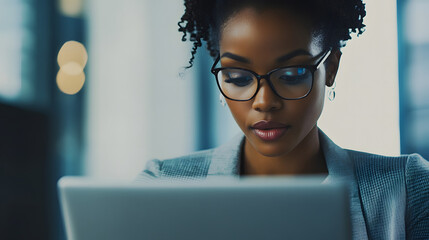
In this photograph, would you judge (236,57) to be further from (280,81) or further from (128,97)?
(128,97)

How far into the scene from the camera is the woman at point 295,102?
0.92 m

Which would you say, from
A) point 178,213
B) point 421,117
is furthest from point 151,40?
point 178,213

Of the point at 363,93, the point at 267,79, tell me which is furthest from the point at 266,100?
the point at 363,93

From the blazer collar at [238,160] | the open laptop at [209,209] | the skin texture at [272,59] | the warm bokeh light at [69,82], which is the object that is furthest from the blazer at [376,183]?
the warm bokeh light at [69,82]

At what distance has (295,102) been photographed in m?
0.92

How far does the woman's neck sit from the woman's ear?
13 centimetres

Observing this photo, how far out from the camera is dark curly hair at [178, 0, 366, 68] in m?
0.95

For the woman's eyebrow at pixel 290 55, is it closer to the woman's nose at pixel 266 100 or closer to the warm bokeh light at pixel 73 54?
the woman's nose at pixel 266 100

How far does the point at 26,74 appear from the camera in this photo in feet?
8.61

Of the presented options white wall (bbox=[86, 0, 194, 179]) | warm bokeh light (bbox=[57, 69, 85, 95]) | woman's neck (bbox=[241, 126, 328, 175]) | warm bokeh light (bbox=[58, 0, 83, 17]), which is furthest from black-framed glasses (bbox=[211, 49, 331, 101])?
warm bokeh light (bbox=[58, 0, 83, 17])

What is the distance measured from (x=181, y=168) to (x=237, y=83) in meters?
0.31

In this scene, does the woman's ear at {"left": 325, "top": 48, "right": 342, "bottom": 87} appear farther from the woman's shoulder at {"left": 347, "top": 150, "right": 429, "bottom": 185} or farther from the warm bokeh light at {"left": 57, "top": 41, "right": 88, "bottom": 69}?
the warm bokeh light at {"left": 57, "top": 41, "right": 88, "bottom": 69}

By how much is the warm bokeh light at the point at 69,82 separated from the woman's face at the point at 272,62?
2.02m

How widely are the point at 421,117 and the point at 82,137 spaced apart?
80.3 inches
